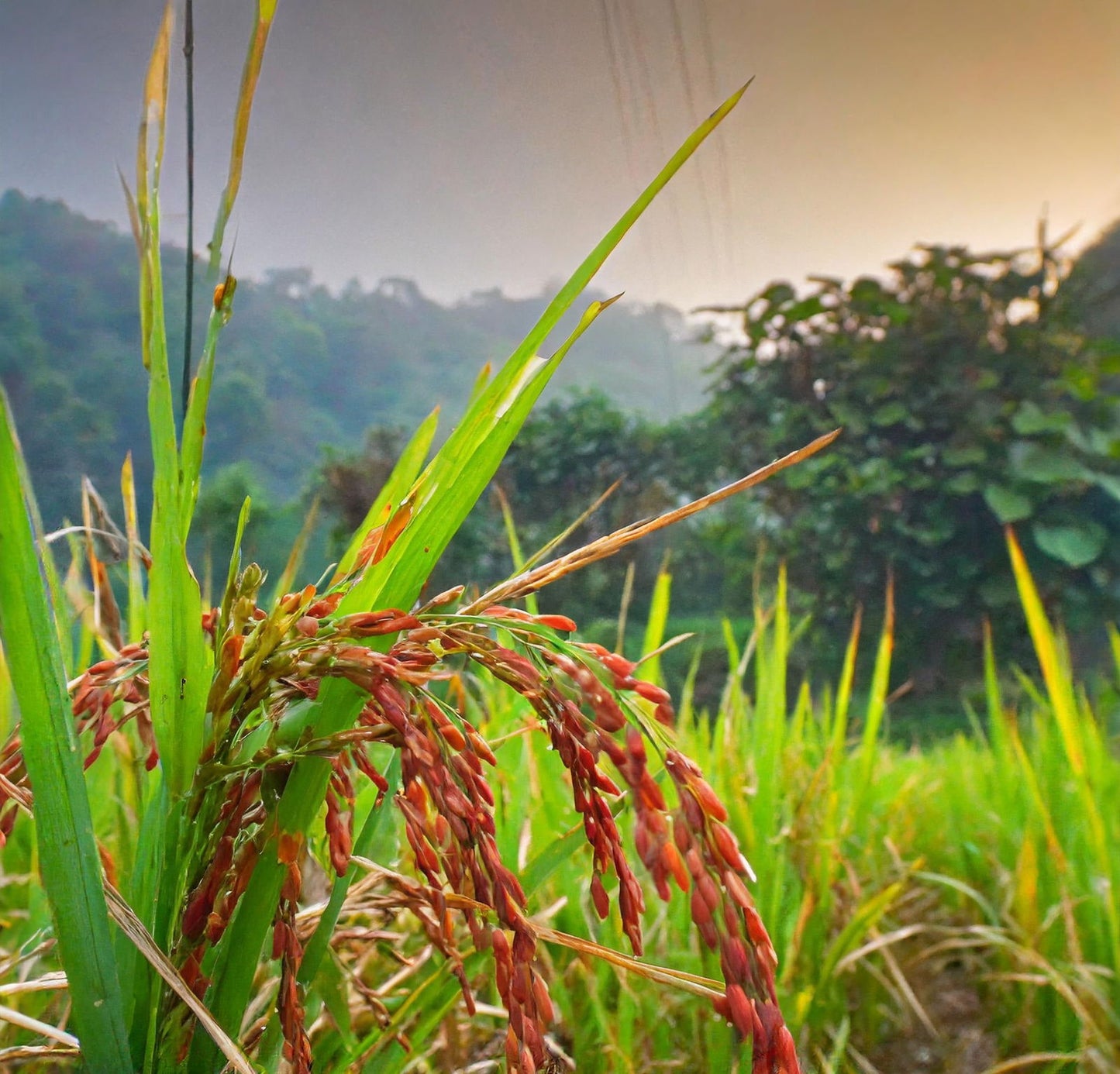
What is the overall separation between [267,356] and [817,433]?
2.06m

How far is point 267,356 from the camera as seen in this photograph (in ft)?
8.96

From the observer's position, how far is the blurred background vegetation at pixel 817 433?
2840mm

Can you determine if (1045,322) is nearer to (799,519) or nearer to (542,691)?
(799,519)

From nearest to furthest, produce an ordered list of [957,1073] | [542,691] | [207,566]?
[542,691] < [957,1073] < [207,566]

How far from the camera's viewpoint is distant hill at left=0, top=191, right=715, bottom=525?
2.15 metres

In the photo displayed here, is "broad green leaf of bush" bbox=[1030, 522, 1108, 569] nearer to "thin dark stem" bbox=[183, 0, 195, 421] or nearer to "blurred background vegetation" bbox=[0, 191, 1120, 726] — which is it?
"blurred background vegetation" bbox=[0, 191, 1120, 726]

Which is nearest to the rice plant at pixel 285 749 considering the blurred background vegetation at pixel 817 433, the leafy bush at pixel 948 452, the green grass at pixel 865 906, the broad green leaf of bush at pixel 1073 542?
the green grass at pixel 865 906

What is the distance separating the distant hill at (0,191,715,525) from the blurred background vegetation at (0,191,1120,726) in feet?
0.04

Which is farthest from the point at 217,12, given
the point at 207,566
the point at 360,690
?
the point at 360,690

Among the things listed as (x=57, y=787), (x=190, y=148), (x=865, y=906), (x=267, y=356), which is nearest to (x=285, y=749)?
(x=57, y=787)

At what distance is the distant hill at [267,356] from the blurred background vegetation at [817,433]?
0.01 metres

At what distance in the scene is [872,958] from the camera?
0.66 m

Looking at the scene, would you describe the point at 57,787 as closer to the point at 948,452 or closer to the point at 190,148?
the point at 190,148

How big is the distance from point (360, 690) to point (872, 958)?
0.63 meters
